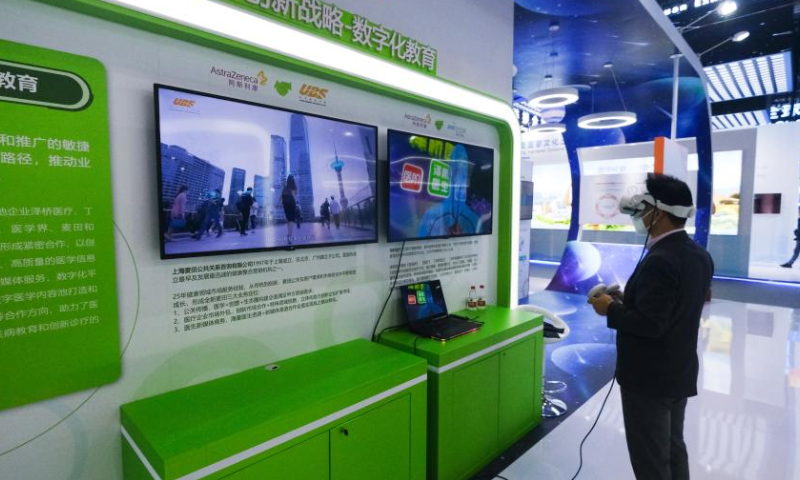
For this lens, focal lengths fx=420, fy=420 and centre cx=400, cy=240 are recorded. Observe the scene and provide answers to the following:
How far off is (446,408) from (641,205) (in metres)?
1.44

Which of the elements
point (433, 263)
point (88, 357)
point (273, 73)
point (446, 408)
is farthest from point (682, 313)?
point (88, 357)

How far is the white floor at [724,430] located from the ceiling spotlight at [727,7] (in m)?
3.97

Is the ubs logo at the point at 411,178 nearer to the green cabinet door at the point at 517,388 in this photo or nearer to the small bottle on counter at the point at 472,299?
the small bottle on counter at the point at 472,299

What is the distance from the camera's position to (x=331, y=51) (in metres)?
2.11

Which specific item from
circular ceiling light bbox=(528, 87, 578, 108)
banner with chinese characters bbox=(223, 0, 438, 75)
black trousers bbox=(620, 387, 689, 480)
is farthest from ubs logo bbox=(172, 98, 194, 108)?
circular ceiling light bbox=(528, 87, 578, 108)

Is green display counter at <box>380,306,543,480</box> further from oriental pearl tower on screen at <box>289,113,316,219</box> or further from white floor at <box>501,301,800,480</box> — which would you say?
oriental pearl tower on screen at <box>289,113,316,219</box>

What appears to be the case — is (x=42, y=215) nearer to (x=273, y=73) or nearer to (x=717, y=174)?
(x=273, y=73)

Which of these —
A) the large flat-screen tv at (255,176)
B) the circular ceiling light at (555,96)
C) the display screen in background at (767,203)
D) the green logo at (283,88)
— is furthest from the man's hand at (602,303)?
the display screen in background at (767,203)

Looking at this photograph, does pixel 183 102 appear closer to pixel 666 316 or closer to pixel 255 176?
pixel 255 176

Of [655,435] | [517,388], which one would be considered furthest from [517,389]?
[655,435]

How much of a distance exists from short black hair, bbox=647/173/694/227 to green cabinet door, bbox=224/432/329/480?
182cm

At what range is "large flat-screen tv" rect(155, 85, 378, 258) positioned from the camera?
1.65m

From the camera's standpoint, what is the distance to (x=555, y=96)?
5.78 meters

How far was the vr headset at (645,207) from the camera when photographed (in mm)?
1915
